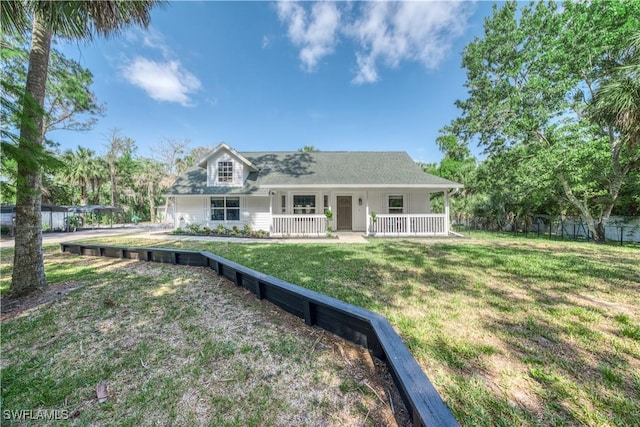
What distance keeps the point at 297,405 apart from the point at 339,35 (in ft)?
55.1

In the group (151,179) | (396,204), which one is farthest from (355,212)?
(151,179)

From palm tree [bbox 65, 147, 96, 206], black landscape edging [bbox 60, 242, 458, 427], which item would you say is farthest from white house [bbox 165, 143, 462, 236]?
palm tree [bbox 65, 147, 96, 206]

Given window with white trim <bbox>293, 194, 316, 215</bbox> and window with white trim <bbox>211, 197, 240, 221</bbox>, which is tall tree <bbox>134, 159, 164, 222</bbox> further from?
window with white trim <bbox>293, 194, 316, 215</bbox>

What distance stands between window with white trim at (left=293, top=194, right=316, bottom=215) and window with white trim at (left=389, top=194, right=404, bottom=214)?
4.43 meters

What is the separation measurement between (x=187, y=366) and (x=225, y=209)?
42.1 ft

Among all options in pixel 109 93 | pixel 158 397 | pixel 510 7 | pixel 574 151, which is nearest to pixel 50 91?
pixel 109 93

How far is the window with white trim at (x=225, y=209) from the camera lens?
14325 mm

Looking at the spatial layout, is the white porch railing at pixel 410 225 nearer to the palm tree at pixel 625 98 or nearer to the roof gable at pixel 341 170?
the roof gable at pixel 341 170

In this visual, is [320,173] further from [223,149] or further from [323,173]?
[223,149]

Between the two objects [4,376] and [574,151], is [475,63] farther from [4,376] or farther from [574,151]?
[4,376]

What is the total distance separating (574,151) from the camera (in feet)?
36.3

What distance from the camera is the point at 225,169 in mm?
14500

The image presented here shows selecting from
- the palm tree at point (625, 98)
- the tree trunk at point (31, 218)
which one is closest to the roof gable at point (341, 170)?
the palm tree at point (625, 98)

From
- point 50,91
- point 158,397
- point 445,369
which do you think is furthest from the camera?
point 50,91
